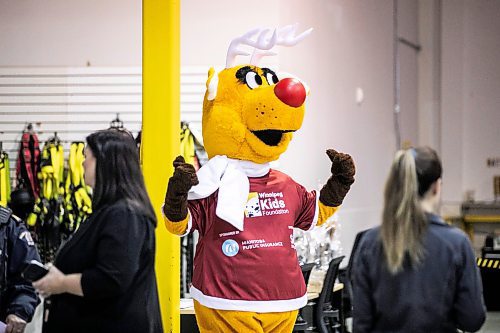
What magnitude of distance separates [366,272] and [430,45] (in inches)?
439


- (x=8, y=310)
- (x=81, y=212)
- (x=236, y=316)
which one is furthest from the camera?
(x=81, y=212)

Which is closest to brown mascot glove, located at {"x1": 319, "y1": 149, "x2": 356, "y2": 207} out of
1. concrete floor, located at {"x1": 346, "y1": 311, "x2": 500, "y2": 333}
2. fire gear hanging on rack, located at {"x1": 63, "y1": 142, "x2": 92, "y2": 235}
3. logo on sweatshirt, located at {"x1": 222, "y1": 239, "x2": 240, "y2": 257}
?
logo on sweatshirt, located at {"x1": 222, "y1": 239, "x2": 240, "y2": 257}

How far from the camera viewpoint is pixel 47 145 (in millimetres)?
8195

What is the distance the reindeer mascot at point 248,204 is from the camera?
4.69 metres

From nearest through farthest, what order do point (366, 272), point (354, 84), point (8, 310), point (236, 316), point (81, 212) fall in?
point (366, 272) < point (8, 310) < point (236, 316) < point (81, 212) < point (354, 84)

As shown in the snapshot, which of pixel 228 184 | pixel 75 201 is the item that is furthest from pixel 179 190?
pixel 75 201

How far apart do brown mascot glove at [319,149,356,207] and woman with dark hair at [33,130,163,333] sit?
1.69 m

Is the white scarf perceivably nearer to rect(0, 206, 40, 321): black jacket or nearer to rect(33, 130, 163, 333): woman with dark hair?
rect(0, 206, 40, 321): black jacket

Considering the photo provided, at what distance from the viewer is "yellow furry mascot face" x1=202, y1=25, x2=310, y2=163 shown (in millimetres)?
4906

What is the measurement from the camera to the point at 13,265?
4.33 meters

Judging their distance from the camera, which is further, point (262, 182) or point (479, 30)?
point (479, 30)

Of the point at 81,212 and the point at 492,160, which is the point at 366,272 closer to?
the point at 81,212

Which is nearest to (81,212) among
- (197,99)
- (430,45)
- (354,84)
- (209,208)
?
(197,99)

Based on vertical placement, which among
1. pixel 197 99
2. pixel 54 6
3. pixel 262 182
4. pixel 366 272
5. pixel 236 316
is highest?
pixel 54 6
